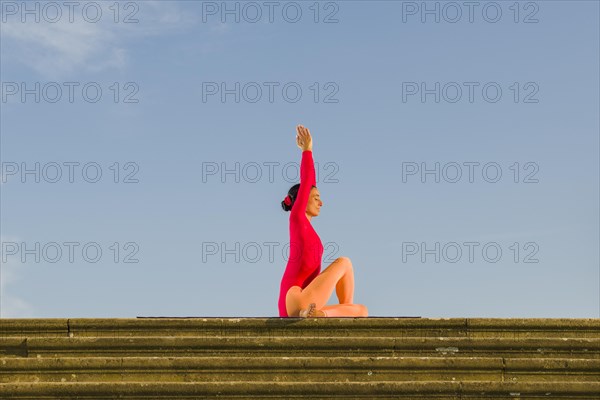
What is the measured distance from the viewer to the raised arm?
1124 cm

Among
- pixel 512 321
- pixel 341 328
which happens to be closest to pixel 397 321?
pixel 341 328

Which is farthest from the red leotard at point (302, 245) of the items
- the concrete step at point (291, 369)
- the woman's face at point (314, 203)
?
the concrete step at point (291, 369)

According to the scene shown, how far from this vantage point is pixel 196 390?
8.18 metres

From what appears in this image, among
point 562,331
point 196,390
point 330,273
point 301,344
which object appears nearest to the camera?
point 196,390

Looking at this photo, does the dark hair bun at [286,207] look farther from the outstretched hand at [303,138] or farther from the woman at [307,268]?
the outstretched hand at [303,138]

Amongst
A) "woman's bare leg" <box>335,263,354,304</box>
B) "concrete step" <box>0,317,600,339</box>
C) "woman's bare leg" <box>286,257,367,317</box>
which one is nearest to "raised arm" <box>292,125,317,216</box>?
"woman's bare leg" <box>286,257,367,317</box>

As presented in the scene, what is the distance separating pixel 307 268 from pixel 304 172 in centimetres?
115

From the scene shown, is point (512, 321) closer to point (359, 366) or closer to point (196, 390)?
point (359, 366)

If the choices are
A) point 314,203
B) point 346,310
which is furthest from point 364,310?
point 314,203

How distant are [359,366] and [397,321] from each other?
87 centimetres

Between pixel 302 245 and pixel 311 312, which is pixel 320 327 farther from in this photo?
pixel 302 245

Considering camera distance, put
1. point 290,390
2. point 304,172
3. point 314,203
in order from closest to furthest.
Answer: point 290,390
point 304,172
point 314,203

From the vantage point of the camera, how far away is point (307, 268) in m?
11.0

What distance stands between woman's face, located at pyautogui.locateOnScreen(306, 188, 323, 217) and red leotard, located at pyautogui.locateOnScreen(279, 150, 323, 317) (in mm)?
101
